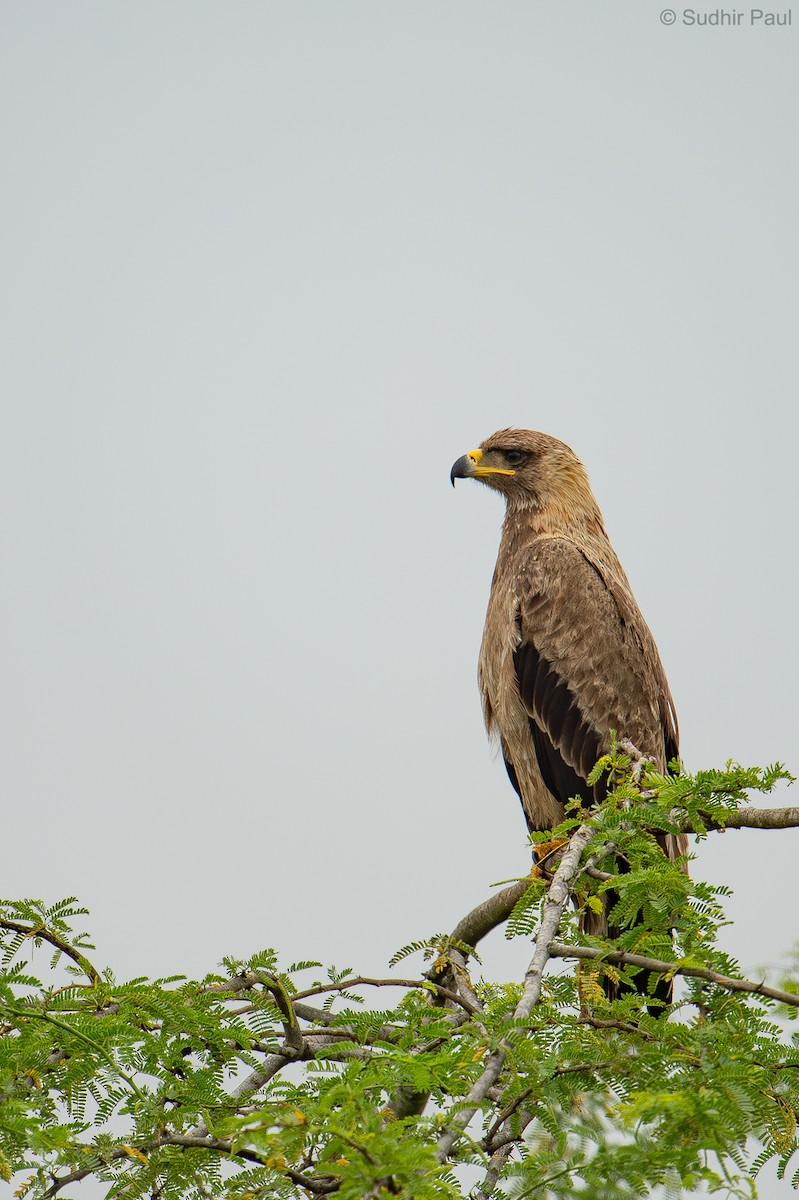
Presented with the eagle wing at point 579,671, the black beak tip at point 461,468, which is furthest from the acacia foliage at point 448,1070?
the black beak tip at point 461,468

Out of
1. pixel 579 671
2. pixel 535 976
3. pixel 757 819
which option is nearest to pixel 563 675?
pixel 579 671

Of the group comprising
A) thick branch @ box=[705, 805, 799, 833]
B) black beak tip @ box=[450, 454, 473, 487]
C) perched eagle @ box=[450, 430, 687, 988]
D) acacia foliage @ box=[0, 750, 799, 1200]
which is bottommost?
acacia foliage @ box=[0, 750, 799, 1200]

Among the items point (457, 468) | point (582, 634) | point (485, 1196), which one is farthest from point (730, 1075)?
point (457, 468)

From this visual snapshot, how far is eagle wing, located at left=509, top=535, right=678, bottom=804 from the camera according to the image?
5.70 meters

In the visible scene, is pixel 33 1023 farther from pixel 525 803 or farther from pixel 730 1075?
pixel 525 803

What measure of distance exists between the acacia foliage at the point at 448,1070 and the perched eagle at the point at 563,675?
235cm

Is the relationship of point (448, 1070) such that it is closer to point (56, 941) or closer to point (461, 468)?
point (56, 941)

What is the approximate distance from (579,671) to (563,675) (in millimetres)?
85

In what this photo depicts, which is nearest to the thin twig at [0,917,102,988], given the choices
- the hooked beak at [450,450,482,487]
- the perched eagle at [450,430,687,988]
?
the perched eagle at [450,430,687,988]

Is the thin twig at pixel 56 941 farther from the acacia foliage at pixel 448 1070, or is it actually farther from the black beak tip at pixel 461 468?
the black beak tip at pixel 461 468

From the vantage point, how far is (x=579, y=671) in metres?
5.78

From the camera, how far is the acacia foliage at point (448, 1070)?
1.72m

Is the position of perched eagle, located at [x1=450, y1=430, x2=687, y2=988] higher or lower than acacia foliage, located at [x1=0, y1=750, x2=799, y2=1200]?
higher

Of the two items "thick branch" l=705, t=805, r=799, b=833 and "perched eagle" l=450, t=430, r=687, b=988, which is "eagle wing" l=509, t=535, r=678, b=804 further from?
"thick branch" l=705, t=805, r=799, b=833
